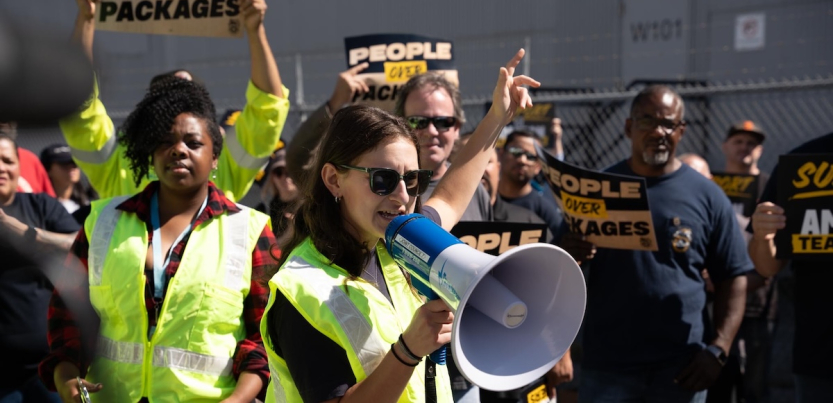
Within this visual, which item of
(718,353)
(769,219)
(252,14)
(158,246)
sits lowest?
(718,353)

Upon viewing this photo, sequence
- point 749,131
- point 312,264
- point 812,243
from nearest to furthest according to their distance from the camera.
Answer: point 312,264
point 812,243
point 749,131

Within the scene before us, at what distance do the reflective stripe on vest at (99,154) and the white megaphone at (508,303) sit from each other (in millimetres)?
2405

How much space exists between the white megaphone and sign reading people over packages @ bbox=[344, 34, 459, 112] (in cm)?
312

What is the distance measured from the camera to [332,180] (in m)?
2.29

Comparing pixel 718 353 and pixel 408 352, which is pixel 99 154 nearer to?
pixel 408 352

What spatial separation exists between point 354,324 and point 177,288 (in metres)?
1.12

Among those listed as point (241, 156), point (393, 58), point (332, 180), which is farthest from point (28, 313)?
point (393, 58)

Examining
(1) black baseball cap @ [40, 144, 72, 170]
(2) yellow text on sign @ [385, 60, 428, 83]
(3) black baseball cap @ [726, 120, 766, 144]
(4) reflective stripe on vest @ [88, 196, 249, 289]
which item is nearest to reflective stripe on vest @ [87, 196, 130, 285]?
(4) reflective stripe on vest @ [88, 196, 249, 289]

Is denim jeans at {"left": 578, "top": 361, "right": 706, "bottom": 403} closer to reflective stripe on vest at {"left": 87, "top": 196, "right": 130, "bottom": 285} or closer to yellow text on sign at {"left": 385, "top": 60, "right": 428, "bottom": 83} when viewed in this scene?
yellow text on sign at {"left": 385, "top": 60, "right": 428, "bottom": 83}

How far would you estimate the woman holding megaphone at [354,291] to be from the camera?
195cm

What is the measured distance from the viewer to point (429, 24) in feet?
47.0

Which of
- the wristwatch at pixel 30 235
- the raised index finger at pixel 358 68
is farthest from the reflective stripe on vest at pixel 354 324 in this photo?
the raised index finger at pixel 358 68

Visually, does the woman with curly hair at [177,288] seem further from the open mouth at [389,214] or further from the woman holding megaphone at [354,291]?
the open mouth at [389,214]

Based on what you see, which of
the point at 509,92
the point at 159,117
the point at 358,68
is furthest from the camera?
the point at 358,68
